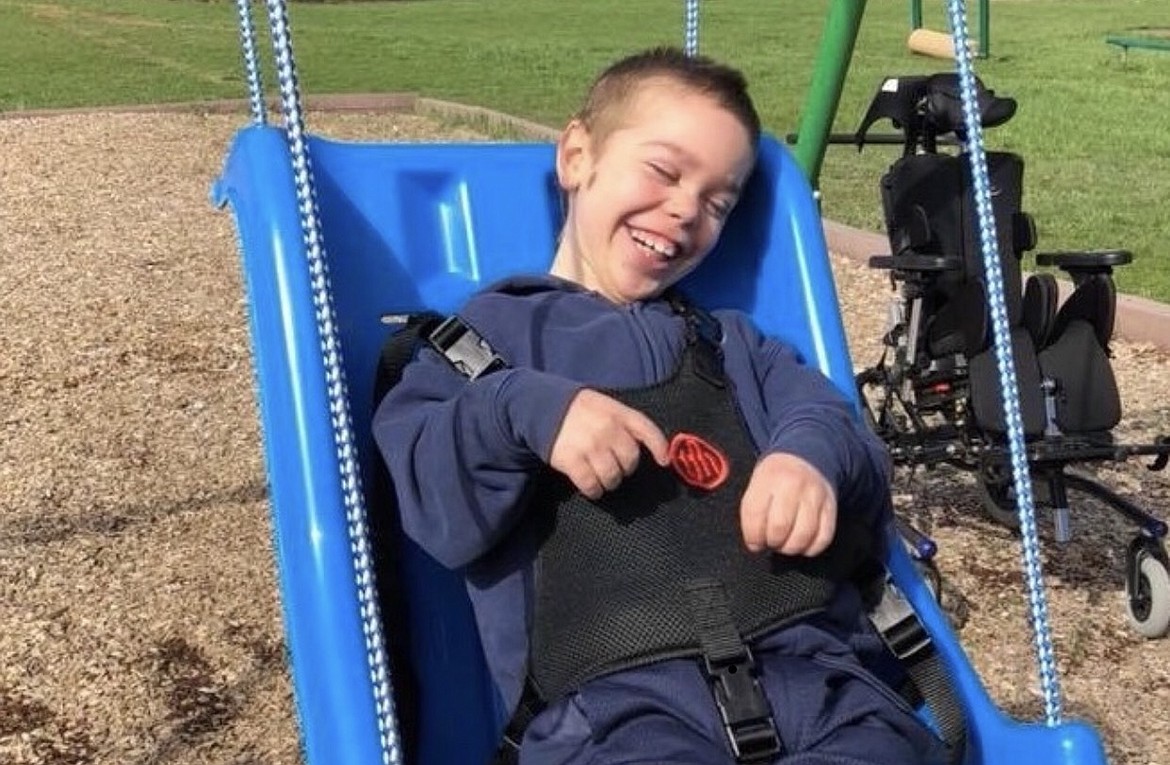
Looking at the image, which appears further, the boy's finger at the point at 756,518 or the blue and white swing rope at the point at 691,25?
the blue and white swing rope at the point at 691,25

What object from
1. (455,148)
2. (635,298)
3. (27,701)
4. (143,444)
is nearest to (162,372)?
(143,444)

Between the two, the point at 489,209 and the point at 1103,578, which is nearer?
the point at 489,209

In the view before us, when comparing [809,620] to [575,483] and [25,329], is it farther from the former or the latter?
[25,329]

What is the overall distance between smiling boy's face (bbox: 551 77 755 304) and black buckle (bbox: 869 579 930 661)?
19.1 inches

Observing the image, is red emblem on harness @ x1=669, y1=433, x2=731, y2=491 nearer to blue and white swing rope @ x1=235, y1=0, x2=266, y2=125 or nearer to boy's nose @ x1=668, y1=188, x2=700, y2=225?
boy's nose @ x1=668, y1=188, x2=700, y2=225

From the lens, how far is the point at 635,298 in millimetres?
1979

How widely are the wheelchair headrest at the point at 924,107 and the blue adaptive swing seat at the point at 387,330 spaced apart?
129 centimetres

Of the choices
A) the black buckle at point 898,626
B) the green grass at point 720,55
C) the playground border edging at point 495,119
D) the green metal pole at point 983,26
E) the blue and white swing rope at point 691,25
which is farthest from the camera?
the green metal pole at point 983,26

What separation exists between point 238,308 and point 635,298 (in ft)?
12.3

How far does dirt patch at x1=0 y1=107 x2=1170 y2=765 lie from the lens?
9.47 ft

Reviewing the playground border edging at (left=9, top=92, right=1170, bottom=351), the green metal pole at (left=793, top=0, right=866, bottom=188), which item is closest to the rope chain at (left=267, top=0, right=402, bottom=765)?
the green metal pole at (left=793, top=0, right=866, bottom=188)

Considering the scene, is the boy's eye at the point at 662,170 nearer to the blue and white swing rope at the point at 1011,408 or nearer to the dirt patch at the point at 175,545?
the blue and white swing rope at the point at 1011,408

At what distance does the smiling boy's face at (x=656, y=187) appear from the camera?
1.90 metres

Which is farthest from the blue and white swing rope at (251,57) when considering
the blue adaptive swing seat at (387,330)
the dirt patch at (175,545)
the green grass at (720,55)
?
the green grass at (720,55)
